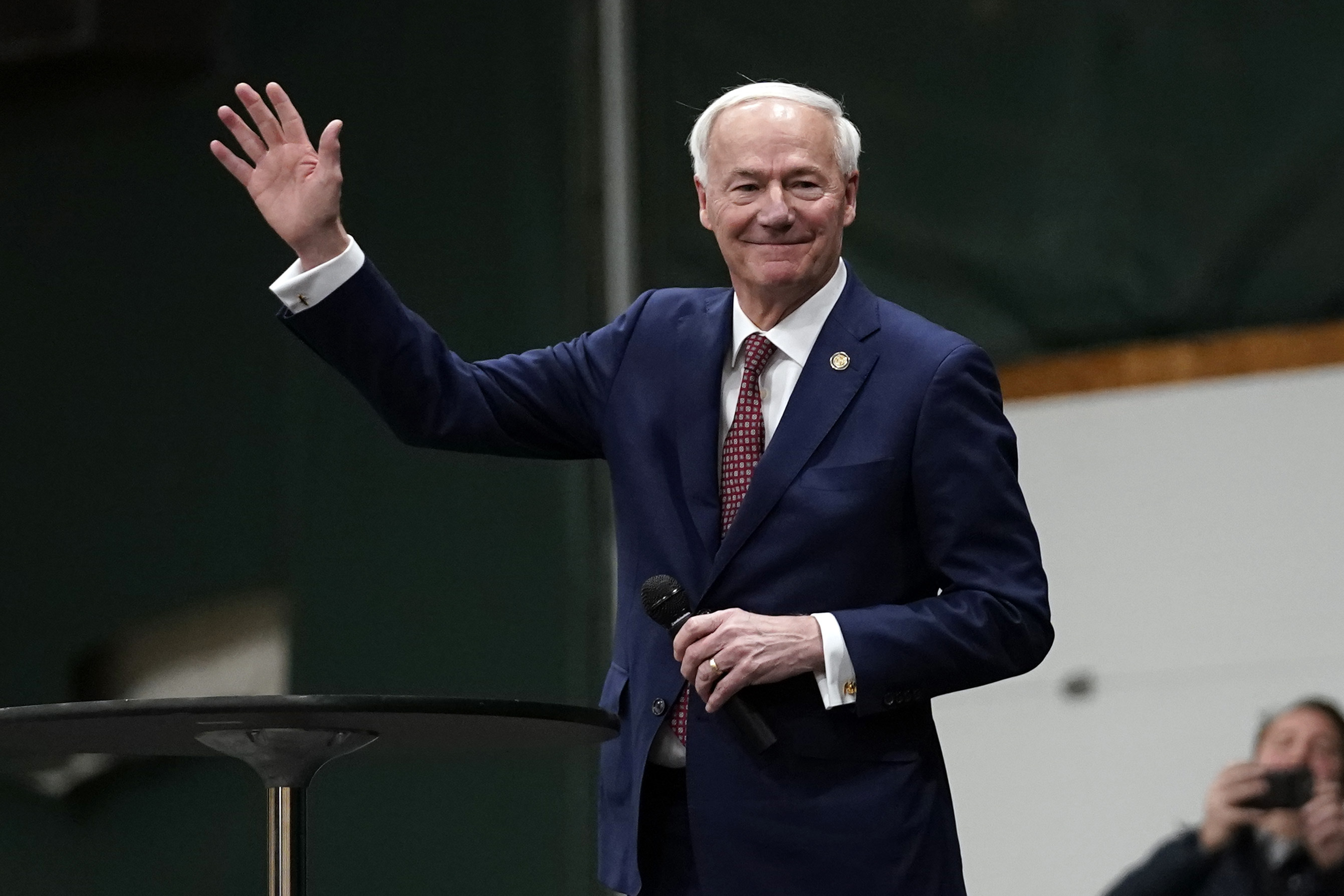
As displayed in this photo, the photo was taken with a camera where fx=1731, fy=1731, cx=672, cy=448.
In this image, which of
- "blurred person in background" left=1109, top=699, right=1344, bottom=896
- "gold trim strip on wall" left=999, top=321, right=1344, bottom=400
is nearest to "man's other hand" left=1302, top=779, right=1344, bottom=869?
"blurred person in background" left=1109, top=699, right=1344, bottom=896

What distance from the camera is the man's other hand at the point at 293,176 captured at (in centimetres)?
171

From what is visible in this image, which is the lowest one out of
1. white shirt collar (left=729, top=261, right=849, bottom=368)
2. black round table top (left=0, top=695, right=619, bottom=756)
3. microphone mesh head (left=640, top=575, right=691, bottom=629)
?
black round table top (left=0, top=695, right=619, bottom=756)

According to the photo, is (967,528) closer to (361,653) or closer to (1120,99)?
(1120,99)

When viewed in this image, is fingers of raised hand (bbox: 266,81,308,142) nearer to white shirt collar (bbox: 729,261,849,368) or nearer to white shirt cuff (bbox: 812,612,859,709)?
white shirt collar (bbox: 729,261,849,368)

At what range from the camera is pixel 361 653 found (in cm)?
427

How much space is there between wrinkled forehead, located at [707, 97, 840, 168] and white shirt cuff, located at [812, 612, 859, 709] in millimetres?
485

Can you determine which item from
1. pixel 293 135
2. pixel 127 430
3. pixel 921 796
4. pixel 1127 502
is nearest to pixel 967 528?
pixel 921 796

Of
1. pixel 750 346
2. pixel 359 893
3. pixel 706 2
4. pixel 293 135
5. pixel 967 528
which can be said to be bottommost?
pixel 359 893

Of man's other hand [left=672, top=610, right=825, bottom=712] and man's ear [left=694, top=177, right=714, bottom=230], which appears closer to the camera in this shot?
man's other hand [left=672, top=610, right=825, bottom=712]

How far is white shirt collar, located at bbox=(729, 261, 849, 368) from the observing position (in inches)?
70.6

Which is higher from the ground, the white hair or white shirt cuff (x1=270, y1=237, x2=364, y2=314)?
the white hair

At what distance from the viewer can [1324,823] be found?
3.27 metres

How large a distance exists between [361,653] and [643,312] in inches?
100

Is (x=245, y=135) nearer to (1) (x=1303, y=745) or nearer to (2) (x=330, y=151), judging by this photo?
(2) (x=330, y=151)
